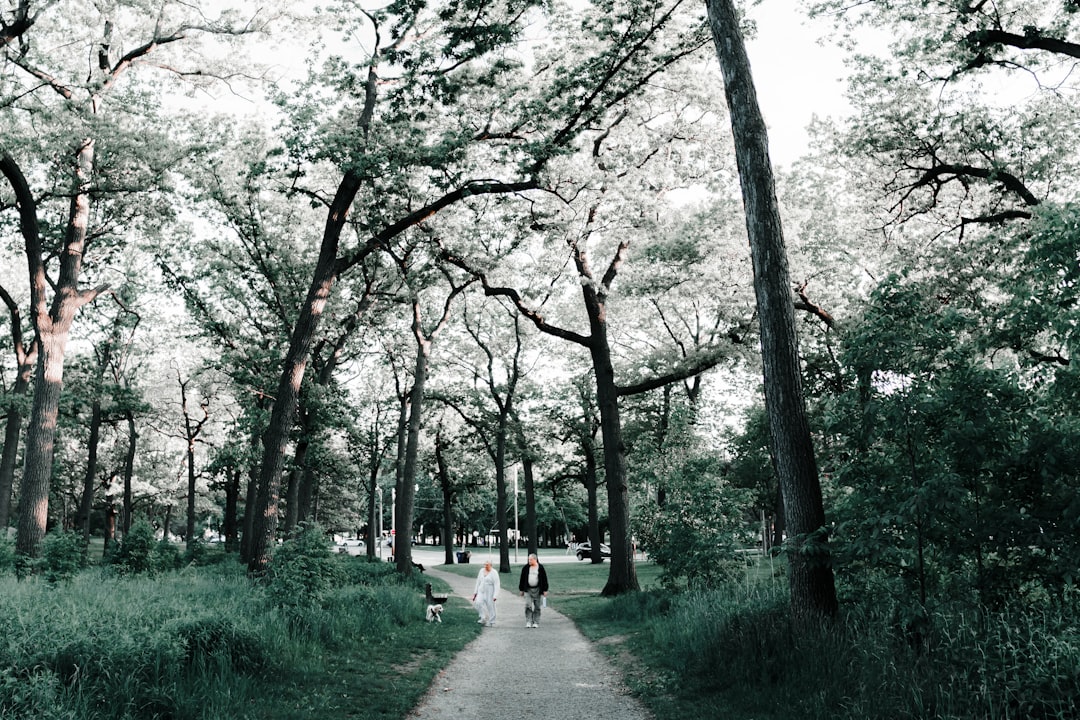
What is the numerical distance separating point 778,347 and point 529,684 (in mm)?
4909

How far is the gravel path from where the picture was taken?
6879 millimetres

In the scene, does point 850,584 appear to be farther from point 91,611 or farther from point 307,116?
point 307,116

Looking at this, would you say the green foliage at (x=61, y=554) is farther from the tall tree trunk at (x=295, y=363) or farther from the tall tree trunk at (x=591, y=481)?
the tall tree trunk at (x=591, y=481)

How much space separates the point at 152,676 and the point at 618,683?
197 inches

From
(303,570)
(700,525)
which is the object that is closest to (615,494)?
(700,525)

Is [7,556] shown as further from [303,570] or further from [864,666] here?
[864,666]

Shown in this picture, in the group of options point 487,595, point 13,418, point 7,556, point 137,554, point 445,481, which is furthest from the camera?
point 445,481

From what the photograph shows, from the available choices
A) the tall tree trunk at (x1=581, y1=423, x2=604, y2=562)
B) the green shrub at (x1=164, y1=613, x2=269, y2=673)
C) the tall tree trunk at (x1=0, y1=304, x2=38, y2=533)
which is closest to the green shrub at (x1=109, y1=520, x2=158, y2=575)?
the tall tree trunk at (x1=0, y1=304, x2=38, y2=533)

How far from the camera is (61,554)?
1427 cm

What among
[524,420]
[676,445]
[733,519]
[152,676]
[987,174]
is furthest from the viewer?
[524,420]

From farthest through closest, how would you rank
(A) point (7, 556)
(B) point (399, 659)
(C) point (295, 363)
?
(C) point (295, 363) < (A) point (7, 556) < (B) point (399, 659)

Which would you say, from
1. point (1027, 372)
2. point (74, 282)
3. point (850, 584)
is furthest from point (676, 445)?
point (74, 282)

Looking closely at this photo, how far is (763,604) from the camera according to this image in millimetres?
8312

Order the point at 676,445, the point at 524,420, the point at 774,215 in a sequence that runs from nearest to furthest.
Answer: the point at 774,215 → the point at 676,445 → the point at 524,420
